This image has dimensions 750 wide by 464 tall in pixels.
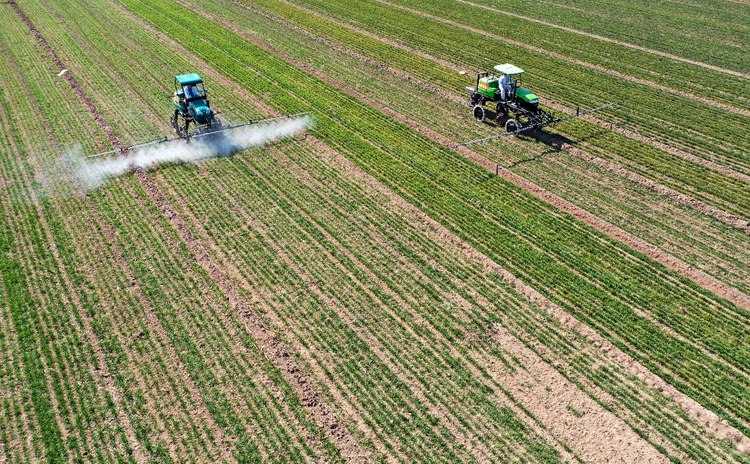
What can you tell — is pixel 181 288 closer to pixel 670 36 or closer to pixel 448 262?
pixel 448 262

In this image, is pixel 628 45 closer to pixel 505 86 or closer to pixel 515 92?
pixel 515 92

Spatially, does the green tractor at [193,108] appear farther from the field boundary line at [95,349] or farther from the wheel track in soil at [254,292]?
the field boundary line at [95,349]

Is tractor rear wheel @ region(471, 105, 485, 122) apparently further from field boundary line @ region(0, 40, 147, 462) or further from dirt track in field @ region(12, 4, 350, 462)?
field boundary line @ region(0, 40, 147, 462)

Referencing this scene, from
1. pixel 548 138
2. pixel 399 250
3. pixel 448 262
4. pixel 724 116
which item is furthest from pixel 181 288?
pixel 724 116

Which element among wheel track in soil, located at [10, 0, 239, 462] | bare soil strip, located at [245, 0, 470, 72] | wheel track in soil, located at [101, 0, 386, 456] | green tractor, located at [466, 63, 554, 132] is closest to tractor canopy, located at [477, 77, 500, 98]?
green tractor, located at [466, 63, 554, 132]

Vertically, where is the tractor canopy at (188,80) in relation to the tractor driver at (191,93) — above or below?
above

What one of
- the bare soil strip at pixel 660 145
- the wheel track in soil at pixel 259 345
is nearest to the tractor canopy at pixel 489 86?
the bare soil strip at pixel 660 145
